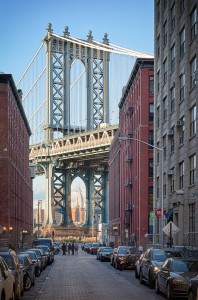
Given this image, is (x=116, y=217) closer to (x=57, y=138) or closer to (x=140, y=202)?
(x=57, y=138)

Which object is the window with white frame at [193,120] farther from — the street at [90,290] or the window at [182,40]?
the street at [90,290]

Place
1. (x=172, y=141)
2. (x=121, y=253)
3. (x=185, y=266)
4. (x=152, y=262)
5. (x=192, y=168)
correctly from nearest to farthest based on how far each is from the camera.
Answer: (x=185, y=266), (x=152, y=262), (x=192, y=168), (x=121, y=253), (x=172, y=141)

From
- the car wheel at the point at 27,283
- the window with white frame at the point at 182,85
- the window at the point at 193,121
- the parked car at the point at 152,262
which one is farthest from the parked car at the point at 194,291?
the window with white frame at the point at 182,85

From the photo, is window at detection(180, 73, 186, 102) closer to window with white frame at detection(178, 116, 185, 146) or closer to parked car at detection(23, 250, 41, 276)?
window with white frame at detection(178, 116, 185, 146)

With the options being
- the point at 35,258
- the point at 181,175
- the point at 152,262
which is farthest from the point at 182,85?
the point at 152,262

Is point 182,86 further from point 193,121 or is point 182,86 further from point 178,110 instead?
point 193,121

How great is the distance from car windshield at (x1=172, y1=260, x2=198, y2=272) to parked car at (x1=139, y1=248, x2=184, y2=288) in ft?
13.7

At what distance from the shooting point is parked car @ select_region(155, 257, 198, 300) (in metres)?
22.2

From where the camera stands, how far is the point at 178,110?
49.2 meters

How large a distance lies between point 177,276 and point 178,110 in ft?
90.8

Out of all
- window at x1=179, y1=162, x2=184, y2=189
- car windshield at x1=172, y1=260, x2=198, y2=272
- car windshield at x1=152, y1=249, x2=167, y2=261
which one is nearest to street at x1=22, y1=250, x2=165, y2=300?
car windshield at x1=152, y1=249, x2=167, y2=261

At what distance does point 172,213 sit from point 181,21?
1350cm

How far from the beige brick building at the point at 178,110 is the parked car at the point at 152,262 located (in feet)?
41.7

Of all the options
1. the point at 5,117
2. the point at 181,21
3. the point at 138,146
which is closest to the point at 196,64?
the point at 181,21
